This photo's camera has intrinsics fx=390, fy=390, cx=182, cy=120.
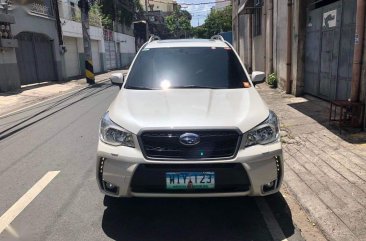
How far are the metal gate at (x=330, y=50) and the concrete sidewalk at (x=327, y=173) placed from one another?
1205mm

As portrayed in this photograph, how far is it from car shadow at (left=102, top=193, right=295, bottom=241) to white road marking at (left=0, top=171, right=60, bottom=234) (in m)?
0.96

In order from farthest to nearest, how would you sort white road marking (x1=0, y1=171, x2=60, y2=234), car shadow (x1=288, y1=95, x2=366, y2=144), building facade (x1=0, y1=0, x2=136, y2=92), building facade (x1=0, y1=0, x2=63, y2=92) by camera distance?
building facade (x1=0, y1=0, x2=63, y2=92)
building facade (x1=0, y1=0, x2=136, y2=92)
car shadow (x1=288, y1=95, x2=366, y2=144)
white road marking (x1=0, y1=171, x2=60, y2=234)

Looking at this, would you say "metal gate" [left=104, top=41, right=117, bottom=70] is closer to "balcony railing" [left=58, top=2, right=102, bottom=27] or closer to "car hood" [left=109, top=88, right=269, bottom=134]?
"balcony railing" [left=58, top=2, right=102, bottom=27]

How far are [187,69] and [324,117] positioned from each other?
451cm

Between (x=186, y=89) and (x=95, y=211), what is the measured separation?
1.72 m

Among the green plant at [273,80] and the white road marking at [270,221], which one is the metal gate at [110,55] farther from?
the white road marking at [270,221]

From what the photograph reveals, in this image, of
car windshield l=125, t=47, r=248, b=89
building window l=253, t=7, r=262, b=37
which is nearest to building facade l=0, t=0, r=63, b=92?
building window l=253, t=7, r=262, b=37

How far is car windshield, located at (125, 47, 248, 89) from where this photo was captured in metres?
4.80

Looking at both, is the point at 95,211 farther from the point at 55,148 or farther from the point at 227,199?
the point at 55,148

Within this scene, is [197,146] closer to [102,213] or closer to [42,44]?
[102,213]

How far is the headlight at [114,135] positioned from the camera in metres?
3.68

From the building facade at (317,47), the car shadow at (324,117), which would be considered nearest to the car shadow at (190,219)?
the car shadow at (324,117)

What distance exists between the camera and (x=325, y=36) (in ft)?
32.9

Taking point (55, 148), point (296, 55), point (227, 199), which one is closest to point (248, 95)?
point (227, 199)
